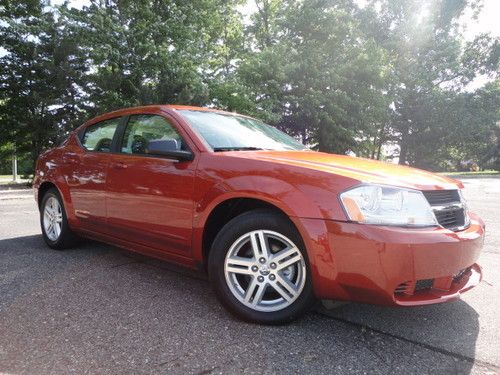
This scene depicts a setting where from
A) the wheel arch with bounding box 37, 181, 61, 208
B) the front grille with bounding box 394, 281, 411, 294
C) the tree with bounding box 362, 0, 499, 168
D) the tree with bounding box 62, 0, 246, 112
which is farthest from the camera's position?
the tree with bounding box 362, 0, 499, 168

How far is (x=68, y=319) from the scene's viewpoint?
267 cm

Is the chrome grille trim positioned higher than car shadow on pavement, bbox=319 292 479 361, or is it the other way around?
the chrome grille trim

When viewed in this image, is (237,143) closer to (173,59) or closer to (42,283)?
(42,283)

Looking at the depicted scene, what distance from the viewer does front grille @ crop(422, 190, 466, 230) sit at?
243 centimetres

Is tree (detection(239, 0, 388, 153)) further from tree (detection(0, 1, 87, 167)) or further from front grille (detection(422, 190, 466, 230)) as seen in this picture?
front grille (detection(422, 190, 466, 230))

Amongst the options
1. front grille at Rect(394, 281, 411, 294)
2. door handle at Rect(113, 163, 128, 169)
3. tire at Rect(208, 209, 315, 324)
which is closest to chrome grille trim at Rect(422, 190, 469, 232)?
front grille at Rect(394, 281, 411, 294)

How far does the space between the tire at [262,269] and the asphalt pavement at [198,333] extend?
0.12 meters

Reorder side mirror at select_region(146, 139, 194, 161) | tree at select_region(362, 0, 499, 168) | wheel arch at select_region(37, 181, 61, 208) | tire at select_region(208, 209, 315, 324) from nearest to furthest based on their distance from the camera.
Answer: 1. tire at select_region(208, 209, 315, 324)
2. side mirror at select_region(146, 139, 194, 161)
3. wheel arch at select_region(37, 181, 61, 208)
4. tree at select_region(362, 0, 499, 168)

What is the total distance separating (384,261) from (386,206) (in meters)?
0.31

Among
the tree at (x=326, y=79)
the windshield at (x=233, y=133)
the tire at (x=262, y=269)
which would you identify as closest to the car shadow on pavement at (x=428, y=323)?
the tire at (x=262, y=269)

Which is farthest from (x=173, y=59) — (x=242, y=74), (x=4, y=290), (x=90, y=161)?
(x=4, y=290)

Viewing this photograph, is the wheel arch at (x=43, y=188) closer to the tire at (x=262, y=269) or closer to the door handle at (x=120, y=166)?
the door handle at (x=120, y=166)

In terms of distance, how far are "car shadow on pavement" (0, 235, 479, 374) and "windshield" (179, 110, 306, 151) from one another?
121 centimetres

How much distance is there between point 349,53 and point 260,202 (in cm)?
2085
